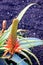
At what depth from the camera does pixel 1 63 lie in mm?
1442

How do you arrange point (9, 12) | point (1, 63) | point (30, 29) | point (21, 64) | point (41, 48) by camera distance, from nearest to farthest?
1. point (1, 63)
2. point (21, 64)
3. point (41, 48)
4. point (30, 29)
5. point (9, 12)

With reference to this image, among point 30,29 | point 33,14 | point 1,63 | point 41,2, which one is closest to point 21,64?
point 1,63

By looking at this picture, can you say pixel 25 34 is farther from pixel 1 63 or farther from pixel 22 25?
pixel 1 63

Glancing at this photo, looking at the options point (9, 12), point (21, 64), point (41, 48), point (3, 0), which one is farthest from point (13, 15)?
point (21, 64)

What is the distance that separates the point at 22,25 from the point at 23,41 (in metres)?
0.94

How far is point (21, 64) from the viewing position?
1.56 metres

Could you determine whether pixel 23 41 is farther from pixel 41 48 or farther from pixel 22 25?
pixel 22 25

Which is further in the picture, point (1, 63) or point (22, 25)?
point (22, 25)

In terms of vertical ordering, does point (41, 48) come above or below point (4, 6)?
below

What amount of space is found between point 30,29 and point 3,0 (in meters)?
0.50

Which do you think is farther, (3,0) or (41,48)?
(3,0)

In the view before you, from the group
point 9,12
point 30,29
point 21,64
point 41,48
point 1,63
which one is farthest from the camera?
point 9,12

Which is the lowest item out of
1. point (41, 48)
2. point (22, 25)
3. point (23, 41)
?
point (41, 48)

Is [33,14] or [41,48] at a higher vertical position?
[33,14]
